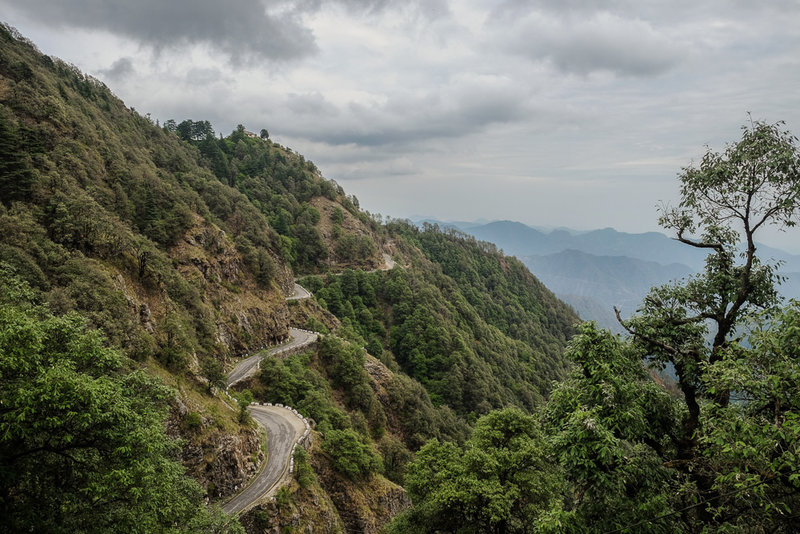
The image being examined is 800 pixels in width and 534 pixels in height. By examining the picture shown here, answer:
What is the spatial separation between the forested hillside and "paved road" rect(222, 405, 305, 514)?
108cm

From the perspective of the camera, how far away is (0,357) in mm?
9812

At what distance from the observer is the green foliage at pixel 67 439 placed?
9.97 metres

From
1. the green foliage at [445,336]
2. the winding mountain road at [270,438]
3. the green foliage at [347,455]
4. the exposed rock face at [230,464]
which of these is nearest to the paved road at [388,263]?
the green foliage at [445,336]

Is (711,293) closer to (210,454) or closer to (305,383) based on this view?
(210,454)

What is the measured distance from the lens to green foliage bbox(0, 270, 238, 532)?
9.97m

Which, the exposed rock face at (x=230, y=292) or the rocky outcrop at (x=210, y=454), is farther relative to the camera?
the exposed rock face at (x=230, y=292)

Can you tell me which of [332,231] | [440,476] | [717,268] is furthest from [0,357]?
[332,231]

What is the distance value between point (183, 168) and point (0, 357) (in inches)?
2941

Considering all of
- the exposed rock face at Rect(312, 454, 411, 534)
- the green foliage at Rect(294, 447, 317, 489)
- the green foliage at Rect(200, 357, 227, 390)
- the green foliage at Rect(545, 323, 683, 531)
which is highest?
the green foliage at Rect(545, 323, 683, 531)

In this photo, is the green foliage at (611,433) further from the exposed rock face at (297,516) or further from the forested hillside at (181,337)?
the exposed rock face at (297,516)

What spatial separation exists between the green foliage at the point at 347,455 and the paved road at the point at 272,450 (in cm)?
285

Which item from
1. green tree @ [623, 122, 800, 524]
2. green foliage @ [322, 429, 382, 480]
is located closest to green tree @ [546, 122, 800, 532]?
green tree @ [623, 122, 800, 524]

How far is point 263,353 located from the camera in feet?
150

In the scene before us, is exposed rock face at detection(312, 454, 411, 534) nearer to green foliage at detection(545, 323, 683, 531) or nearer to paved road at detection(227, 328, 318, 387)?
paved road at detection(227, 328, 318, 387)
